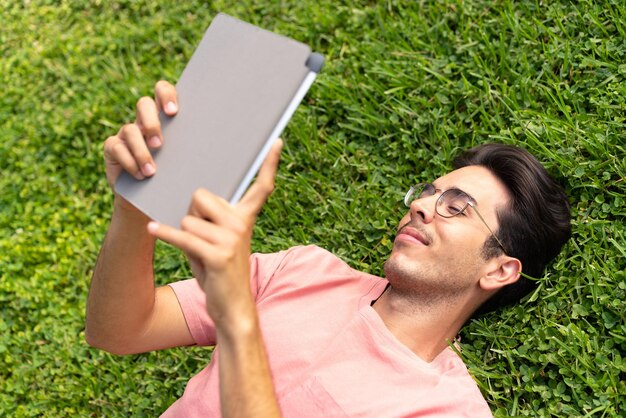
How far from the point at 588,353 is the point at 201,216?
192cm

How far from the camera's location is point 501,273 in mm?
3070

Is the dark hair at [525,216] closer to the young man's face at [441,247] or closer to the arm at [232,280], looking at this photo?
the young man's face at [441,247]

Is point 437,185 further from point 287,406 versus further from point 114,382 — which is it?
point 114,382

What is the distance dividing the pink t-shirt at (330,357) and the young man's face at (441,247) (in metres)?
0.22

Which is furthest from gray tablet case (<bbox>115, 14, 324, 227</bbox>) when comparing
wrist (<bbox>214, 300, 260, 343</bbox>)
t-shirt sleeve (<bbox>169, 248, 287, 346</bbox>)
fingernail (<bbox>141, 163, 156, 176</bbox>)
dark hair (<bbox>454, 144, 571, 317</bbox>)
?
dark hair (<bbox>454, 144, 571, 317</bbox>)

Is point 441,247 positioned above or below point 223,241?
below

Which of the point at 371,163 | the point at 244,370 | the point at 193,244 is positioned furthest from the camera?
the point at 371,163

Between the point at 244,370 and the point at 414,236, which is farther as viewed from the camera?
the point at 414,236

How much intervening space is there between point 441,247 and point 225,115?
1181mm

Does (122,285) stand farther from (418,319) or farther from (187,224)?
(418,319)

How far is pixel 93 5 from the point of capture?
17.1 feet

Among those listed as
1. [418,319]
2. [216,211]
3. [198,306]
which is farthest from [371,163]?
[216,211]

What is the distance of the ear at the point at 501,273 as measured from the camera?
302 centimetres

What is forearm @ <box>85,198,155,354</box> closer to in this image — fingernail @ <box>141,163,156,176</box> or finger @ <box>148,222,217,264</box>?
fingernail @ <box>141,163,156,176</box>
